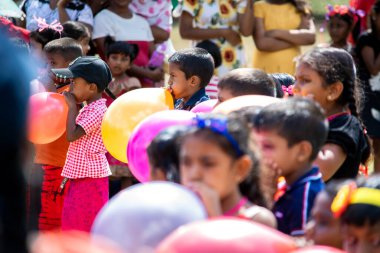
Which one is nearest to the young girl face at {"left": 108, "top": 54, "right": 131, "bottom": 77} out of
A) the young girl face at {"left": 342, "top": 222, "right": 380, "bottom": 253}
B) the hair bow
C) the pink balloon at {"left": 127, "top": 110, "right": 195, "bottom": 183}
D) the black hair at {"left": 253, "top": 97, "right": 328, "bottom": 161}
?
the hair bow

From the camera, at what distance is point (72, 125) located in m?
5.60

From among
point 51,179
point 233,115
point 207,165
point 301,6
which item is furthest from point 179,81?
point 301,6

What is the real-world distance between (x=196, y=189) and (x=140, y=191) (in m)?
0.37

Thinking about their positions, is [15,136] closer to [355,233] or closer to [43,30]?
[355,233]

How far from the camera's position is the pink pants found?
5734 millimetres

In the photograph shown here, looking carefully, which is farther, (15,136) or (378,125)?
(378,125)

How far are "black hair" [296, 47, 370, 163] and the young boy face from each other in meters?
1.11

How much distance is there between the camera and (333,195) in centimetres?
334

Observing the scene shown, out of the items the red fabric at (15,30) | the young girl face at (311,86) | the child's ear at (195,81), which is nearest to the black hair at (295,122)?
the young girl face at (311,86)

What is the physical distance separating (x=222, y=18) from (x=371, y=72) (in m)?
1.47

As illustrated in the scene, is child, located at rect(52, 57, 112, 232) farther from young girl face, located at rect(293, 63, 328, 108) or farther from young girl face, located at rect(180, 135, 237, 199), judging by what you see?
young girl face, located at rect(180, 135, 237, 199)

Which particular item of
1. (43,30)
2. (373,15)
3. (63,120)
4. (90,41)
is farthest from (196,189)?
(373,15)

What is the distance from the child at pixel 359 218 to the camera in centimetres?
319

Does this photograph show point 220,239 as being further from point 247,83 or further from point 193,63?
point 193,63
